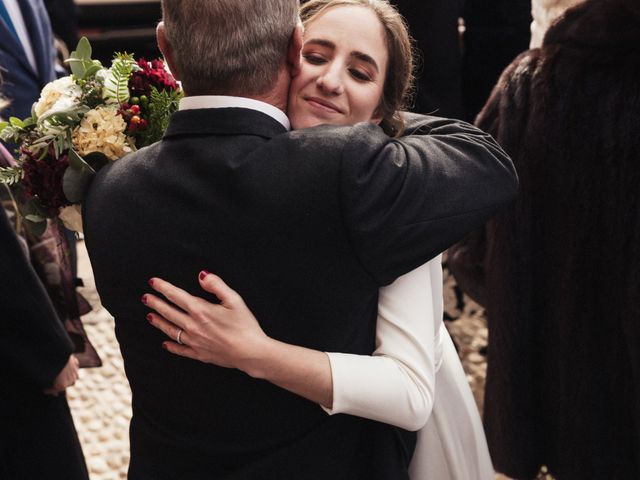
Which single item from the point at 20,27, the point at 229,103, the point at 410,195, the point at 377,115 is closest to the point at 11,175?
the point at 229,103

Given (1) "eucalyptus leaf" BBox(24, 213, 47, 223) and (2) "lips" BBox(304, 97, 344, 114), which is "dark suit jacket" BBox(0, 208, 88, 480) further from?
(2) "lips" BBox(304, 97, 344, 114)

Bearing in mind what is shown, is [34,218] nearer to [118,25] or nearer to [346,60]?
[346,60]

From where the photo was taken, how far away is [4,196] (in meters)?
1.78

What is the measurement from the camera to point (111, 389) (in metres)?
3.19

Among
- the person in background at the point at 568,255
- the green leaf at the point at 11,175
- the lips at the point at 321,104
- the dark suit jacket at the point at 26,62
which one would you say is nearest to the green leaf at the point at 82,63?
the green leaf at the point at 11,175

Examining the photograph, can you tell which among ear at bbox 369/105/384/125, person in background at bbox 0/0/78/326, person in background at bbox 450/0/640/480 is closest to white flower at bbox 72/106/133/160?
ear at bbox 369/105/384/125

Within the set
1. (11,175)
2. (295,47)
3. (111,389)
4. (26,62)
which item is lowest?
(111,389)

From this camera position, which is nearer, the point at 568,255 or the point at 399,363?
the point at 399,363

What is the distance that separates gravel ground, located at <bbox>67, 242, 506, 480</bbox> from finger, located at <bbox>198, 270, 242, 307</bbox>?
5.94ft

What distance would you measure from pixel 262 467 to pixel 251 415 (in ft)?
0.29

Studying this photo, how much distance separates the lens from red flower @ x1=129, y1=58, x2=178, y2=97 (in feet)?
4.43

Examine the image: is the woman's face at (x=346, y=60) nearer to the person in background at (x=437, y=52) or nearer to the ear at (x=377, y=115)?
the ear at (x=377, y=115)

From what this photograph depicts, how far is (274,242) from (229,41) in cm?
28

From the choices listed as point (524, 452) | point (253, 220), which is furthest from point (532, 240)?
point (253, 220)
